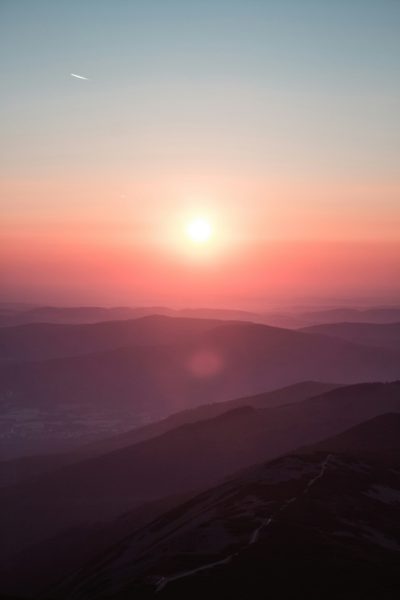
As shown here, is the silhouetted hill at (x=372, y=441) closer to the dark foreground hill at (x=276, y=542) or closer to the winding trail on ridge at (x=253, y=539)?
the dark foreground hill at (x=276, y=542)

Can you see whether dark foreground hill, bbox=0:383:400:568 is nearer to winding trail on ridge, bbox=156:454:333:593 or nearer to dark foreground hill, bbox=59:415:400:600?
dark foreground hill, bbox=59:415:400:600

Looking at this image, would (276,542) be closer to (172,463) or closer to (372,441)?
(372,441)

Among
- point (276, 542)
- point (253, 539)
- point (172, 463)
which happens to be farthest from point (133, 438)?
point (276, 542)

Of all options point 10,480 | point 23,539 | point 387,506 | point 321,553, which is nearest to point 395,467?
point 387,506

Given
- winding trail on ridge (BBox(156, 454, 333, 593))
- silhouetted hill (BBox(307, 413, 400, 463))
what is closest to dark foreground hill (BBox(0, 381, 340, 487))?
silhouetted hill (BBox(307, 413, 400, 463))

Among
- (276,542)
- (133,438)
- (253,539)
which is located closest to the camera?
(276,542)

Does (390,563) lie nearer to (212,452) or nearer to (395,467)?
(395,467)
